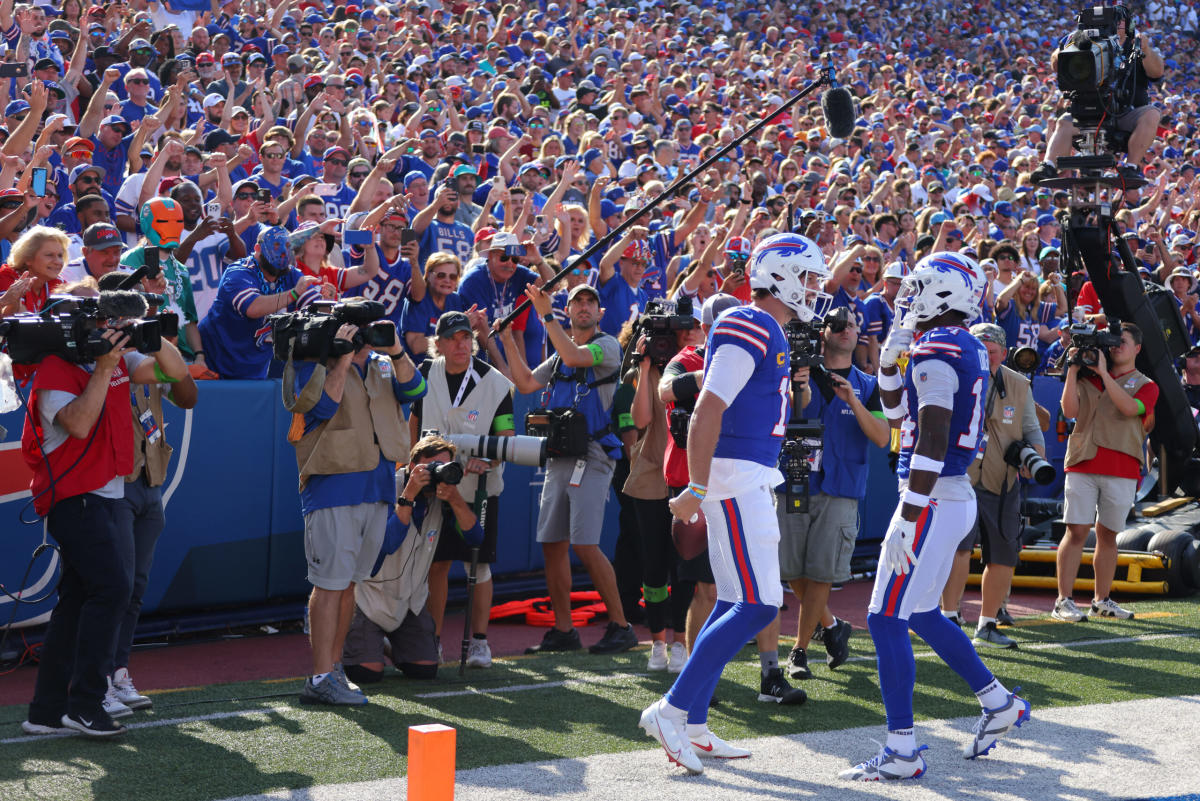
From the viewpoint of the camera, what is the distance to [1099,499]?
9.53 m

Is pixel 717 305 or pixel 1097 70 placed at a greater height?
pixel 1097 70

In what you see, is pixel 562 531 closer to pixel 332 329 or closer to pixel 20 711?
pixel 332 329

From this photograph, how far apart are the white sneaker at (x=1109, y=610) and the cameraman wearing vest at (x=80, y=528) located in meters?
6.57

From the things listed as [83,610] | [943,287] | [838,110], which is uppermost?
[838,110]

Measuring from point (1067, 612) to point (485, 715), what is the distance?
4.84 meters

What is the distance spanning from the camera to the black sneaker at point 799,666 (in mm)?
7370

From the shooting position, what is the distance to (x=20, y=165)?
350 inches

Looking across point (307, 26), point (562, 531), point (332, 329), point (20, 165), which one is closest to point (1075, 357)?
point (562, 531)

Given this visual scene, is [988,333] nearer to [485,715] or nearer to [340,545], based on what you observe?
[485,715]

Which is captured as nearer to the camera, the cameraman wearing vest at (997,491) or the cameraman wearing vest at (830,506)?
the cameraman wearing vest at (830,506)

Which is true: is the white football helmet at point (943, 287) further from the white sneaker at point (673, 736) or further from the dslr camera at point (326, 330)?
the dslr camera at point (326, 330)

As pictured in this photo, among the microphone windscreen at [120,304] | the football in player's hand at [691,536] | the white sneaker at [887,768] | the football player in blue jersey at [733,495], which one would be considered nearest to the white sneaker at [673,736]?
the football player in blue jersey at [733,495]

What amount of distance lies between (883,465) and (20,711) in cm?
732

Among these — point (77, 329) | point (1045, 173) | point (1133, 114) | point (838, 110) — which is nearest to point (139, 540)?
point (77, 329)
